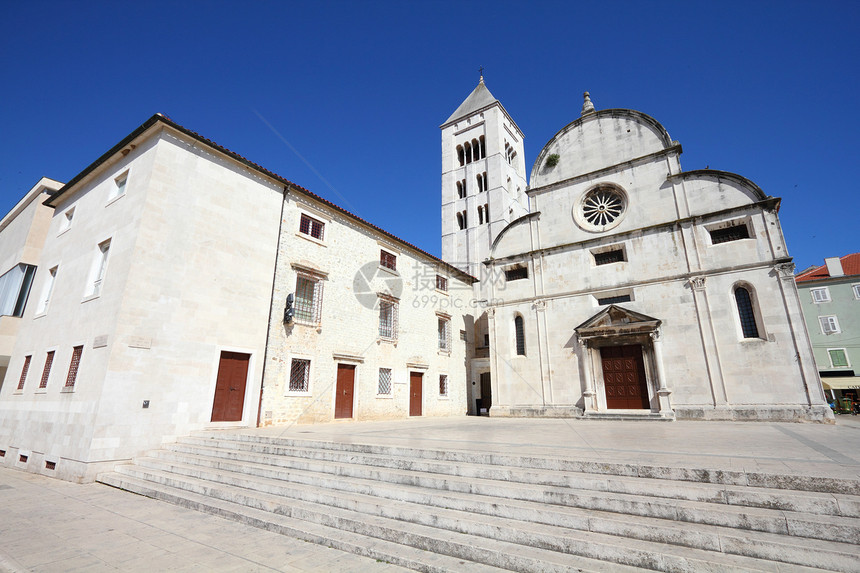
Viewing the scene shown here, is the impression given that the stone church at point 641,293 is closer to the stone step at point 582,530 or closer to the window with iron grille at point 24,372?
the stone step at point 582,530

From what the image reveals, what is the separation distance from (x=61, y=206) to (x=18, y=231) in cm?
376

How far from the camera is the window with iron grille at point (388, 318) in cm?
1822

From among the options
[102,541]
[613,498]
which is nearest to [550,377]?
[613,498]

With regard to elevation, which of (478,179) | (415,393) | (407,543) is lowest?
(407,543)

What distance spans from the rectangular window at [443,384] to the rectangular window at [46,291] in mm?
17038

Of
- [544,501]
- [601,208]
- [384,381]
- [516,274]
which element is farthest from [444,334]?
[544,501]

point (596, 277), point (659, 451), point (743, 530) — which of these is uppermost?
point (596, 277)

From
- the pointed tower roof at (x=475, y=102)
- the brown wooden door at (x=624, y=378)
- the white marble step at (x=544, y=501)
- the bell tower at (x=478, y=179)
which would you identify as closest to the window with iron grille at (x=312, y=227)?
the white marble step at (x=544, y=501)

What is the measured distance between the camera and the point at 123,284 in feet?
33.6

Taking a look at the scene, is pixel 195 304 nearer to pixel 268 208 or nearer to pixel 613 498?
pixel 268 208

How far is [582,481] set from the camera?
16.1 feet

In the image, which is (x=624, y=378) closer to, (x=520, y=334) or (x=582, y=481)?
(x=520, y=334)

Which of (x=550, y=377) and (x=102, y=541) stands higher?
(x=550, y=377)

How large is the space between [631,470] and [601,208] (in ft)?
54.1
